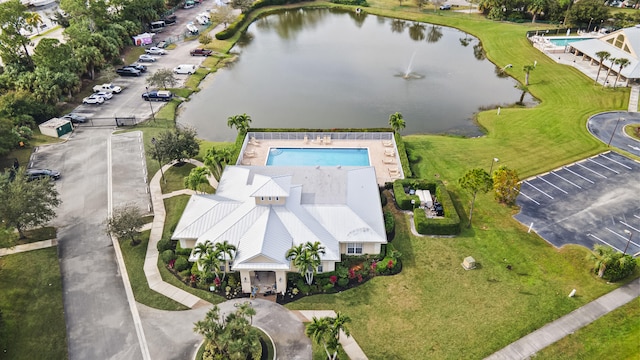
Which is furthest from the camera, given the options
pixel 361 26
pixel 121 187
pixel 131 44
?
pixel 361 26

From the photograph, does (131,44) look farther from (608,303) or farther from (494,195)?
(608,303)

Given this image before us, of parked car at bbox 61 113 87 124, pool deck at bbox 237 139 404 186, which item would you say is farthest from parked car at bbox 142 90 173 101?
pool deck at bbox 237 139 404 186

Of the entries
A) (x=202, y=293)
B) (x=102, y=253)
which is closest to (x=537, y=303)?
(x=202, y=293)

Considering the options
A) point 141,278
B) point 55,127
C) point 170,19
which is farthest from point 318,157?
point 170,19

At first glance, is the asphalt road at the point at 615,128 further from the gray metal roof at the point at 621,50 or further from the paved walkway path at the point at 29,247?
the paved walkway path at the point at 29,247

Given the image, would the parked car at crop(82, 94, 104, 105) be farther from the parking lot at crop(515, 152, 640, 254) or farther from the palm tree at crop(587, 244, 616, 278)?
the palm tree at crop(587, 244, 616, 278)

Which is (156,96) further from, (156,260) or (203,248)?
(203,248)
